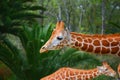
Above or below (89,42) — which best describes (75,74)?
below

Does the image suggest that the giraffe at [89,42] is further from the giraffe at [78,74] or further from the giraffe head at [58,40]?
the giraffe at [78,74]

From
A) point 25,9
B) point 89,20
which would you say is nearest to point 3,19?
point 25,9

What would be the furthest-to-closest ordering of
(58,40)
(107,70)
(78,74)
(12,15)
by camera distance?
(12,15), (78,74), (107,70), (58,40)

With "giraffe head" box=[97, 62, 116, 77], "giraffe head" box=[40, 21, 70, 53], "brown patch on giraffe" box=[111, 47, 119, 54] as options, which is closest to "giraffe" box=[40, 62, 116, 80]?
"giraffe head" box=[97, 62, 116, 77]

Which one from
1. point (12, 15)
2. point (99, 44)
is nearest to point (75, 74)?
point (99, 44)

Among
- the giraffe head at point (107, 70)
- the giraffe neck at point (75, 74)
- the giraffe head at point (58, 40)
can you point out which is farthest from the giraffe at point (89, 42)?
the giraffe neck at point (75, 74)

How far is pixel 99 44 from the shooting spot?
3.27 m

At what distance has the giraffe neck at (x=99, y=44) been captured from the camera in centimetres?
324

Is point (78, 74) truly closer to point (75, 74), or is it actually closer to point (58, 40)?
point (75, 74)

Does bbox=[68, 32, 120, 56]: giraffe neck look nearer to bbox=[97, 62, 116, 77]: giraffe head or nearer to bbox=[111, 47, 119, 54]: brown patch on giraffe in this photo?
bbox=[111, 47, 119, 54]: brown patch on giraffe

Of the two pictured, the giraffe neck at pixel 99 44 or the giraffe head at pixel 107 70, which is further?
the giraffe head at pixel 107 70

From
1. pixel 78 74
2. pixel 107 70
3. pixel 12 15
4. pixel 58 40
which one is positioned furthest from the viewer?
pixel 12 15

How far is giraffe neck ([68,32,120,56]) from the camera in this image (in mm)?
3244

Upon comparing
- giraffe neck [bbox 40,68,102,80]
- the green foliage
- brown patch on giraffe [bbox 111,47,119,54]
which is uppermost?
brown patch on giraffe [bbox 111,47,119,54]
